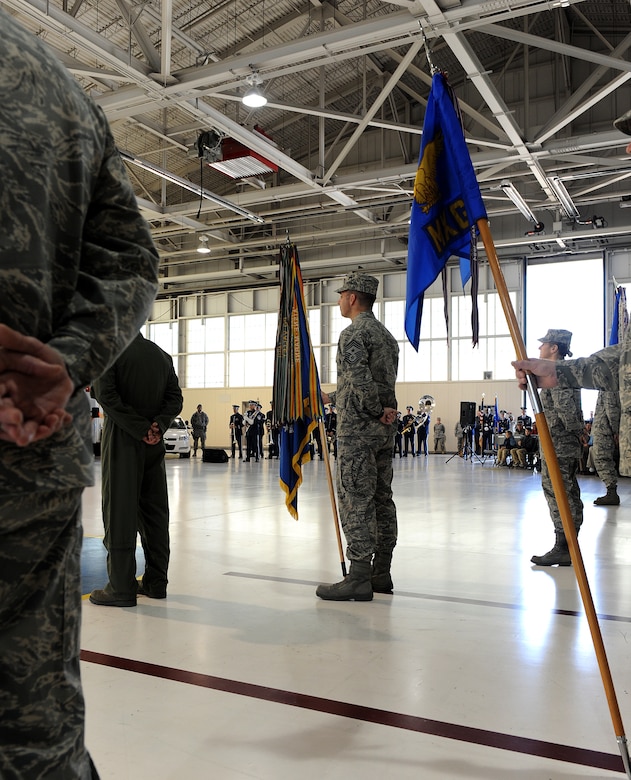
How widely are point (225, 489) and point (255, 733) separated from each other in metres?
8.16

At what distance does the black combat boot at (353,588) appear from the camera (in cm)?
374

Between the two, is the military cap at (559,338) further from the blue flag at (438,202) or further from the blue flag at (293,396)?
the blue flag at (438,202)

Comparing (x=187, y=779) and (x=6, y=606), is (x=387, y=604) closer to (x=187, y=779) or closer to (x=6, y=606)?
(x=187, y=779)

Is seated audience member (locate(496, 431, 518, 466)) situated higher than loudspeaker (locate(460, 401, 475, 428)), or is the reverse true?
loudspeaker (locate(460, 401, 475, 428))

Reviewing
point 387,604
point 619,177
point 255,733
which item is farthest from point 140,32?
point 619,177

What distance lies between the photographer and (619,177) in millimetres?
Result: 15336

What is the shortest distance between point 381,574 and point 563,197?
615 inches

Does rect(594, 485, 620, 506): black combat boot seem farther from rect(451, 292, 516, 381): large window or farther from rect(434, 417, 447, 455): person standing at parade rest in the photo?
rect(434, 417, 447, 455): person standing at parade rest

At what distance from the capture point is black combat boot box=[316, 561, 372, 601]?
147 inches

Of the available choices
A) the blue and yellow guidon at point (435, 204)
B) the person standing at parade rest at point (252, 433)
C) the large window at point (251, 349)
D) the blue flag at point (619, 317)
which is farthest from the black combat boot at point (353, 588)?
the large window at point (251, 349)

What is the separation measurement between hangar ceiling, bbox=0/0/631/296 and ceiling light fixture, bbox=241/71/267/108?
39 mm

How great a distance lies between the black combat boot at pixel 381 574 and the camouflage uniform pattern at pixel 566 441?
5.52ft

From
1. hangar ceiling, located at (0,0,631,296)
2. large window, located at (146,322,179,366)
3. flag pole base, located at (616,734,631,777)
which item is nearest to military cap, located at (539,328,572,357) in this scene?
flag pole base, located at (616,734,631,777)

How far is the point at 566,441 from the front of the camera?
5.15 meters
